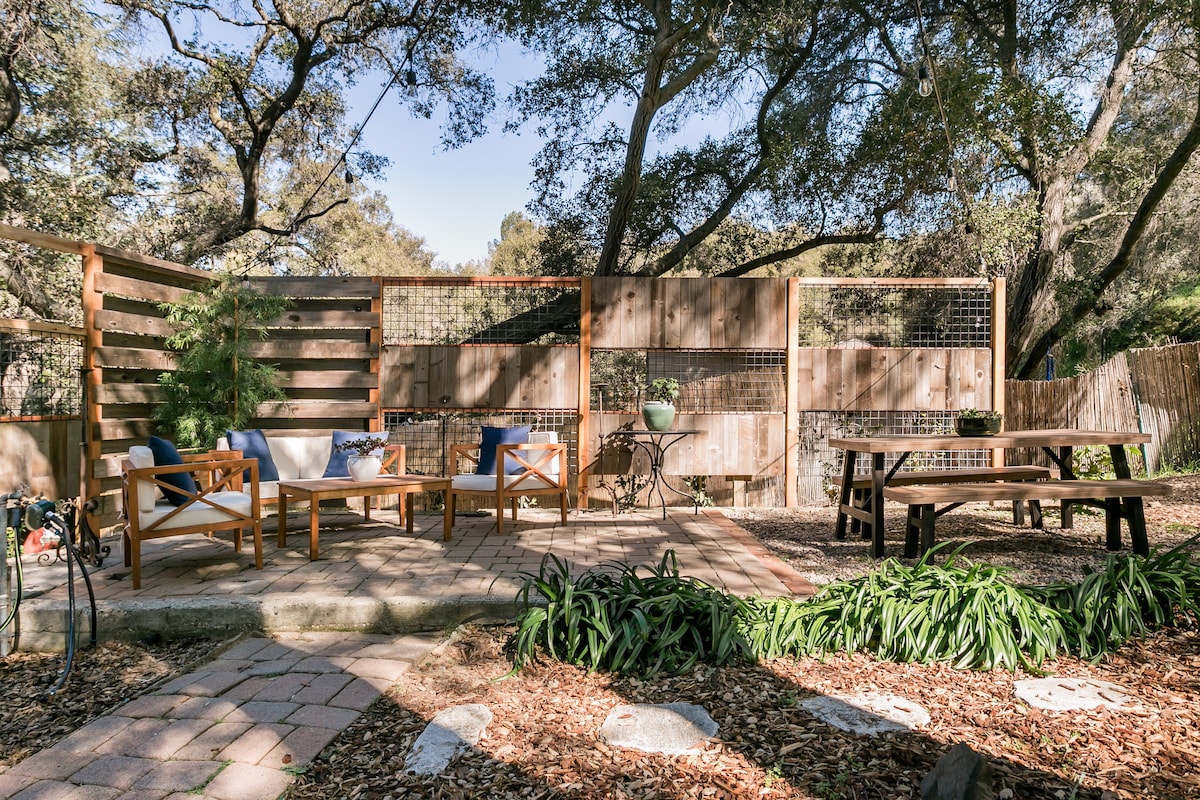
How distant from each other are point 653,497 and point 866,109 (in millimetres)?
6150

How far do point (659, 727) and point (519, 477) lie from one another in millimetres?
3400

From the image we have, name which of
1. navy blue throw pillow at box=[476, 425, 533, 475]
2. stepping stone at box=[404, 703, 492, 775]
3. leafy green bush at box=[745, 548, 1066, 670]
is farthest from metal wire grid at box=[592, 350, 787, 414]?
stepping stone at box=[404, 703, 492, 775]

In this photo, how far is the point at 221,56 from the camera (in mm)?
9406

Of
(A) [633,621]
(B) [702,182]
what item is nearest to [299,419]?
(A) [633,621]

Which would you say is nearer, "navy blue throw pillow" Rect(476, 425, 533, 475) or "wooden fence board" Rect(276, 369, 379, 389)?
"navy blue throw pillow" Rect(476, 425, 533, 475)

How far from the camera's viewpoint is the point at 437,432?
22.0 ft

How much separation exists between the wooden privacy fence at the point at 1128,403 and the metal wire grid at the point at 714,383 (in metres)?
3.34

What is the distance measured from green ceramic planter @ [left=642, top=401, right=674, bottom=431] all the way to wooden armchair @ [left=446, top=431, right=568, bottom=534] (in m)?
0.79

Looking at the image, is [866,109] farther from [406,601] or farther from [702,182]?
[406,601]

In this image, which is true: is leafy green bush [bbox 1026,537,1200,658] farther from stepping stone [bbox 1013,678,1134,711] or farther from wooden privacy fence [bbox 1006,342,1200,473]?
wooden privacy fence [bbox 1006,342,1200,473]

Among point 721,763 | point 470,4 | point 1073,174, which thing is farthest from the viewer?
point 470,4

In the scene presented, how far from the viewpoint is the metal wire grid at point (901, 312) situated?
6.61 metres

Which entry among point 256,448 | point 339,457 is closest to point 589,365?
point 339,457

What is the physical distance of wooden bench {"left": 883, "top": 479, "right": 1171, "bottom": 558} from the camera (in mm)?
4098
